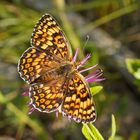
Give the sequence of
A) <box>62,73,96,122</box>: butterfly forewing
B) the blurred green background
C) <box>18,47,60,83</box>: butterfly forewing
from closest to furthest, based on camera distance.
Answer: <box>62,73,96,122</box>: butterfly forewing → <box>18,47,60,83</box>: butterfly forewing → the blurred green background

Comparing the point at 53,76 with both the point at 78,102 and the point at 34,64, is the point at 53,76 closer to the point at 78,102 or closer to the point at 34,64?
the point at 34,64

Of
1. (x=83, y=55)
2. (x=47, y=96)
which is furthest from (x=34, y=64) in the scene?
(x=83, y=55)

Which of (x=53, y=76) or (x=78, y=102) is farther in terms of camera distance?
(x=53, y=76)

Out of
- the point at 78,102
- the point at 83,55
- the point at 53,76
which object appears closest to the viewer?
the point at 78,102

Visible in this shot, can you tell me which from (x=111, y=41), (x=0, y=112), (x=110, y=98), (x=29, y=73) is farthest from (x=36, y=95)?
(x=111, y=41)

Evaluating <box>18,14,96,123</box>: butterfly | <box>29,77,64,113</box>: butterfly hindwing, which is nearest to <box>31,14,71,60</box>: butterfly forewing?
<box>18,14,96,123</box>: butterfly

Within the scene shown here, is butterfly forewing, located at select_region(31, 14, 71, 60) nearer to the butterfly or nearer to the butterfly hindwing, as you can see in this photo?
the butterfly

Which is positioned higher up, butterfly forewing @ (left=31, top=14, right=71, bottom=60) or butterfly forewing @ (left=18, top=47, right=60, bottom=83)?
butterfly forewing @ (left=31, top=14, right=71, bottom=60)

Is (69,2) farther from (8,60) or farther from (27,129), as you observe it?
(27,129)
